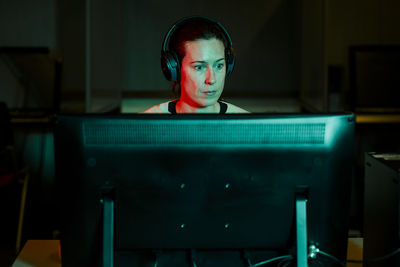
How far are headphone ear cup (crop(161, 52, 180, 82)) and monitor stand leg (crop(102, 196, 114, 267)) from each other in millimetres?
804

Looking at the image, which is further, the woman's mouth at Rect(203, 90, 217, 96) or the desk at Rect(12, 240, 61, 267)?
the woman's mouth at Rect(203, 90, 217, 96)

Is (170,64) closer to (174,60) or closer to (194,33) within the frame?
(174,60)

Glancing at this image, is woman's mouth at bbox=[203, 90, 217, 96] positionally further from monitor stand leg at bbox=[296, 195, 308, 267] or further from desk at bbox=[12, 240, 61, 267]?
monitor stand leg at bbox=[296, 195, 308, 267]

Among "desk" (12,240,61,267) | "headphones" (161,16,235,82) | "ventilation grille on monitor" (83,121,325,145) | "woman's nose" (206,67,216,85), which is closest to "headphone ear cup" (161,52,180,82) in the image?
"headphones" (161,16,235,82)

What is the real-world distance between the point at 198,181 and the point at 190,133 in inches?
3.3

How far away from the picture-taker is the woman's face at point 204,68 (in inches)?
61.0

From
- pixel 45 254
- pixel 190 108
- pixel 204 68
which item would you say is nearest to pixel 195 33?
pixel 204 68

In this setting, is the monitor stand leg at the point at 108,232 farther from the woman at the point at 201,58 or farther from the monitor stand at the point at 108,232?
the woman at the point at 201,58

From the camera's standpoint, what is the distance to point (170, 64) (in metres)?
1.49

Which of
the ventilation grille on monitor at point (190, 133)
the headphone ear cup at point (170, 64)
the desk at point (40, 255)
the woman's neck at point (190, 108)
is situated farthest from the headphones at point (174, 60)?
the ventilation grille on monitor at point (190, 133)

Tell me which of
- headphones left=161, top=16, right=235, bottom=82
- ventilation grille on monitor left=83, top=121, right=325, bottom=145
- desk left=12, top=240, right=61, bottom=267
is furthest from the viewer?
headphones left=161, top=16, right=235, bottom=82

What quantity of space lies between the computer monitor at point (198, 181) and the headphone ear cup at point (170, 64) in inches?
30.4

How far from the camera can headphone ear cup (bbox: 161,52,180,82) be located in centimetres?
148

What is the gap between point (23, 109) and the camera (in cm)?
302
